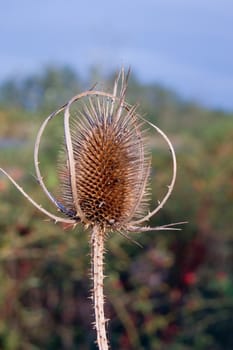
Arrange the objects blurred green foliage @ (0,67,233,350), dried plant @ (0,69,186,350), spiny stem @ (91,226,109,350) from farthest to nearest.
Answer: blurred green foliage @ (0,67,233,350) → dried plant @ (0,69,186,350) → spiny stem @ (91,226,109,350)

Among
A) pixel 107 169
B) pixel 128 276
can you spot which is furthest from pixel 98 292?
pixel 128 276

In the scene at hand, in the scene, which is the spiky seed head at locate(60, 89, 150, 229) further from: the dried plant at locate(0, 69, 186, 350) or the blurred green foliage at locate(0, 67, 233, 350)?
the blurred green foliage at locate(0, 67, 233, 350)

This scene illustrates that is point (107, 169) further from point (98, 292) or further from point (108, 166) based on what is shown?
point (98, 292)

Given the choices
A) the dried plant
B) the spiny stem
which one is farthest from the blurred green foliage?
the spiny stem

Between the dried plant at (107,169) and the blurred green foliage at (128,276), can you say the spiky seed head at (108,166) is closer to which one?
the dried plant at (107,169)

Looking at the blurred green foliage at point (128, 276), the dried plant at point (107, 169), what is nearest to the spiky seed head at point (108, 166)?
the dried plant at point (107, 169)
